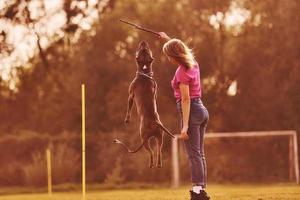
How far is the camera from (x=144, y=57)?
332 inches

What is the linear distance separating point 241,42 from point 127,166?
569 centimetres

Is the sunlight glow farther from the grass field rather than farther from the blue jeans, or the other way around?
the blue jeans

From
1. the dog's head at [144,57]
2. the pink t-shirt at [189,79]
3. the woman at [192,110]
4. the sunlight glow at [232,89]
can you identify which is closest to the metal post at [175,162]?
the sunlight glow at [232,89]

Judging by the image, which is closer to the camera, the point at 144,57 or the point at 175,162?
the point at 144,57

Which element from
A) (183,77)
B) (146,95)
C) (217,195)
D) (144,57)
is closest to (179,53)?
(183,77)

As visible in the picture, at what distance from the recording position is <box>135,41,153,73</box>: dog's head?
27.6 ft

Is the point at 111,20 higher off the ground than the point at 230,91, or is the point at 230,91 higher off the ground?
the point at 111,20

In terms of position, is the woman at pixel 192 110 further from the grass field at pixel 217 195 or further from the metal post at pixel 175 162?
the metal post at pixel 175 162

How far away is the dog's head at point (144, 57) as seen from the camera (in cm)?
841

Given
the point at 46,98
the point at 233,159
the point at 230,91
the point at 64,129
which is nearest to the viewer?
the point at 233,159

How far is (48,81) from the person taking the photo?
2753 cm

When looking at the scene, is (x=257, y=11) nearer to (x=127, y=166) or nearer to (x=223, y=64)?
(x=223, y=64)

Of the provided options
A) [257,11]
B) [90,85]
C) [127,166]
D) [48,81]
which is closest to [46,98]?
[48,81]

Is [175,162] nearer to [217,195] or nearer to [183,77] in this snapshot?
[217,195]
